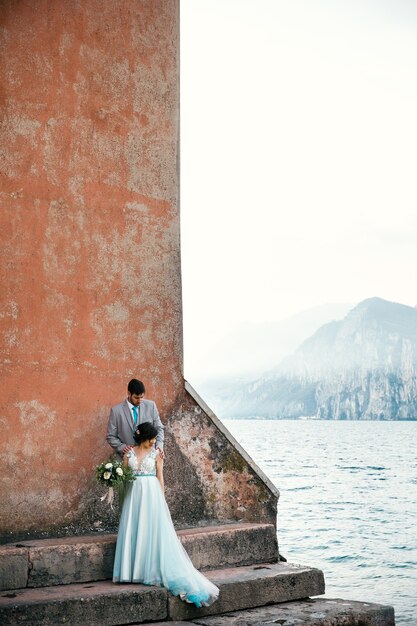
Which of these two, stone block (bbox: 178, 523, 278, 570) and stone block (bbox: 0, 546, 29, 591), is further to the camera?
stone block (bbox: 178, 523, 278, 570)

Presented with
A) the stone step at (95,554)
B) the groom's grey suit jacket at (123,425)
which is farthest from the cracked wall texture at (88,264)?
the stone step at (95,554)

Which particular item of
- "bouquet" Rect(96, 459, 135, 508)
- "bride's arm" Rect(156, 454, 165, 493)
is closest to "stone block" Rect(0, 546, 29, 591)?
"bouquet" Rect(96, 459, 135, 508)

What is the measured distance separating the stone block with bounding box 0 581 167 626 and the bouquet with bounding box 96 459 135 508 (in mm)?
798

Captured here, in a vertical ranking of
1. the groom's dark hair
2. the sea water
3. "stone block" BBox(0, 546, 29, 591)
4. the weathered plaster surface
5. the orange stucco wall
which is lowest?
the sea water

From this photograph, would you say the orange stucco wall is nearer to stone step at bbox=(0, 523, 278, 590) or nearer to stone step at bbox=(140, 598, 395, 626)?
stone step at bbox=(0, 523, 278, 590)

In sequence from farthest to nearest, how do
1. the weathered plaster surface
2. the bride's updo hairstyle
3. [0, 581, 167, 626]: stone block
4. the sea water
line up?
the sea water < the weathered plaster surface < the bride's updo hairstyle < [0, 581, 167, 626]: stone block

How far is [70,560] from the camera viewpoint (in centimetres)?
698

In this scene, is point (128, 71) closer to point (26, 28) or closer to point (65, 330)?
point (26, 28)

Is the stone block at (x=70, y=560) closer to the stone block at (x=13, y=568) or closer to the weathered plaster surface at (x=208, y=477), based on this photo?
the stone block at (x=13, y=568)

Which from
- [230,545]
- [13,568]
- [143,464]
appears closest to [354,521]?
[230,545]

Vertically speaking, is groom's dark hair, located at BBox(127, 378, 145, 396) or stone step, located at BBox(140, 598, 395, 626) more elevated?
groom's dark hair, located at BBox(127, 378, 145, 396)

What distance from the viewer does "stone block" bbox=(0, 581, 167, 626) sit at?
6.18m

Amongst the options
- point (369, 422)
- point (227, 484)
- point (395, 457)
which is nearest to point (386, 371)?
point (369, 422)

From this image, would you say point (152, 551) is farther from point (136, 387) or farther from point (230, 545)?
point (136, 387)
